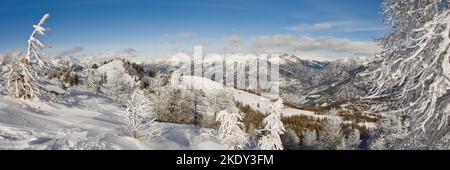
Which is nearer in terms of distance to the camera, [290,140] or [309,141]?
[290,140]

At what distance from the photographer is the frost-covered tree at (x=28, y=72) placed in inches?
775

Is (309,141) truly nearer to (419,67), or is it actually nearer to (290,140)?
(290,140)

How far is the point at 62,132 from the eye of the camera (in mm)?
14875

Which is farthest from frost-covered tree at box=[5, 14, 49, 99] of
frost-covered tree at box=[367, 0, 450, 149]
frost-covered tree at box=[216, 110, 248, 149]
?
frost-covered tree at box=[367, 0, 450, 149]

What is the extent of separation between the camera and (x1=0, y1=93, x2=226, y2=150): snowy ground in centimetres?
1297

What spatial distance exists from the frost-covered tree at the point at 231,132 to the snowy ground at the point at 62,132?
3.48ft

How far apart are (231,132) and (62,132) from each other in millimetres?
9637

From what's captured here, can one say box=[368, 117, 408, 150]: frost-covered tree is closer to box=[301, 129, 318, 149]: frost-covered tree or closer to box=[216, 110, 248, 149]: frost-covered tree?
box=[216, 110, 248, 149]: frost-covered tree

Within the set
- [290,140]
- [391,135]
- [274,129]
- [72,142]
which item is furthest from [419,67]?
[290,140]
